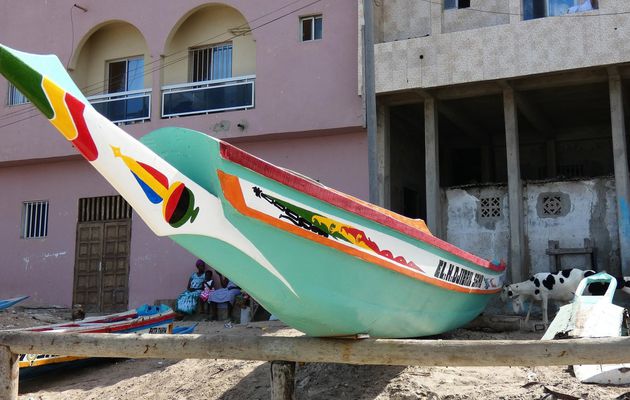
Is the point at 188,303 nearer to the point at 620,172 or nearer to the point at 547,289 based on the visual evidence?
the point at 547,289

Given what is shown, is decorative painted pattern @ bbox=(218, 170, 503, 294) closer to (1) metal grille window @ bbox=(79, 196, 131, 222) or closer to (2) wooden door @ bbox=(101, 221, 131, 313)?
(2) wooden door @ bbox=(101, 221, 131, 313)

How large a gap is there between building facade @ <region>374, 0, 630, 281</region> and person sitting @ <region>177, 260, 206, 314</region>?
12.7 ft

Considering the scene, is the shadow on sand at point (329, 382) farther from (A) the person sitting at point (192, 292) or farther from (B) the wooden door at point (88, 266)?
(B) the wooden door at point (88, 266)

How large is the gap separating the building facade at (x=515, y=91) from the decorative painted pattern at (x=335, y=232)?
5.49 meters

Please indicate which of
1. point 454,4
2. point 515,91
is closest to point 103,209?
point 454,4

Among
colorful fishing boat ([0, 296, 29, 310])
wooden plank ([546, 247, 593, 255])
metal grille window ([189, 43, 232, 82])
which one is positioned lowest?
colorful fishing boat ([0, 296, 29, 310])

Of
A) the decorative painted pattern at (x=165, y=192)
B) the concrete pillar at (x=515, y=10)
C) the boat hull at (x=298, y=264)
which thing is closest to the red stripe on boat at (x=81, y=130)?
the decorative painted pattern at (x=165, y=192)

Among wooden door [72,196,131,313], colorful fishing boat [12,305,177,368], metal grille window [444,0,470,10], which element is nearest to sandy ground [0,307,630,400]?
colorful fishing boat [12,305,177,368]

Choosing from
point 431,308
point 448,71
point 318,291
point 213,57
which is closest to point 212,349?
point 318,291

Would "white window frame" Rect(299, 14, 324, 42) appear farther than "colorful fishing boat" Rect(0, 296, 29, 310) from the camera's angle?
No

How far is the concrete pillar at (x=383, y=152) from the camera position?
11.9 metres

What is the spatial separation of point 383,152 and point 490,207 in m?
2.18

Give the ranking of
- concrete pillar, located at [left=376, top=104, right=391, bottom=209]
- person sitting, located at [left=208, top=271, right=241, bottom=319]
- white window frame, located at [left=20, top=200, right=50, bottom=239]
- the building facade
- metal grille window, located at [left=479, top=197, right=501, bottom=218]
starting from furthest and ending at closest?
1. white window frame, located at [left=20, top=200, right=50, bottom=239]
2. person sitting, located at [left=208, top=271, right=241, bottom=319]
3. concrete pillar, located at [left=376, top=104, right=391, bottom=209]
4. metal grille window, located at [left=479, top=197, right=501, bottom=218]
5. the building facade

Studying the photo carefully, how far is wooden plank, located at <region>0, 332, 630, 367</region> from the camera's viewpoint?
13.7 ft
